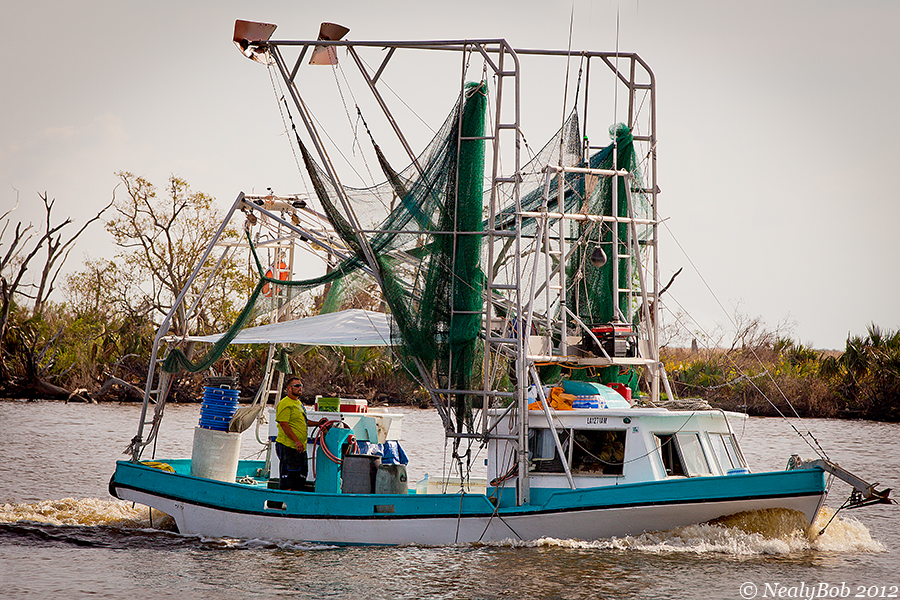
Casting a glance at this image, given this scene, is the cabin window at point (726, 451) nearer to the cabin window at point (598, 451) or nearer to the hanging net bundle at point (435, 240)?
the cabin window at point (598, 451)

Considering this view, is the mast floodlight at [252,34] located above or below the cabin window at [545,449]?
above

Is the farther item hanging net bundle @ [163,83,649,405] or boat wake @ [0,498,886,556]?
hanging net bundle @ [163,83,649,405]

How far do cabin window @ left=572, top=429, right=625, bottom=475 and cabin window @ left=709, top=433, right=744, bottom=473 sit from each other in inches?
48.4

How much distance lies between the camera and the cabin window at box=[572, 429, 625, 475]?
11.3 meters

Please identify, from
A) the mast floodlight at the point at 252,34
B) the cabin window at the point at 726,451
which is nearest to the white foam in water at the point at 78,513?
the mast floodlight at the point at 252,34

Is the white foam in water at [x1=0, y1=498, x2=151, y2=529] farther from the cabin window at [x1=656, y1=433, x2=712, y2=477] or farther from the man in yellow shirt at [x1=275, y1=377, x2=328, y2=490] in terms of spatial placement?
the cabin window at [x1=656, y1=433, x2=712, y2=477]

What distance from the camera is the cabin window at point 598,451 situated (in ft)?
36.9

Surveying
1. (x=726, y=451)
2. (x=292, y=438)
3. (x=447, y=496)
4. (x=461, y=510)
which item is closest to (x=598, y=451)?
(x=726, y=451)

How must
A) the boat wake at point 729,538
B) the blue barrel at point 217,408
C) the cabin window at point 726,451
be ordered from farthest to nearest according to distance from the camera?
the blue barrel at point 217,408 < the cabin window at point 726,451 < the boat wake at point 729,538

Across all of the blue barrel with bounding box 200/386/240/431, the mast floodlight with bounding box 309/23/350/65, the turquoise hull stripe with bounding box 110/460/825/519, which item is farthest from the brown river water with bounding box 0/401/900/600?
the mast floodlight with bounding box 309/23/350/65

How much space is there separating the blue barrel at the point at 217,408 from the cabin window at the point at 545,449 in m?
4.33

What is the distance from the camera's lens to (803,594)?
32.5 ft

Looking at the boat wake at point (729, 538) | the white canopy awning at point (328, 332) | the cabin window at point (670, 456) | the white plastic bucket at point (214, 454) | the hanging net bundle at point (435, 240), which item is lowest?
the boat wake at point (729, 538)

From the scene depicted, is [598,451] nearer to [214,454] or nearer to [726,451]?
[726,451]
